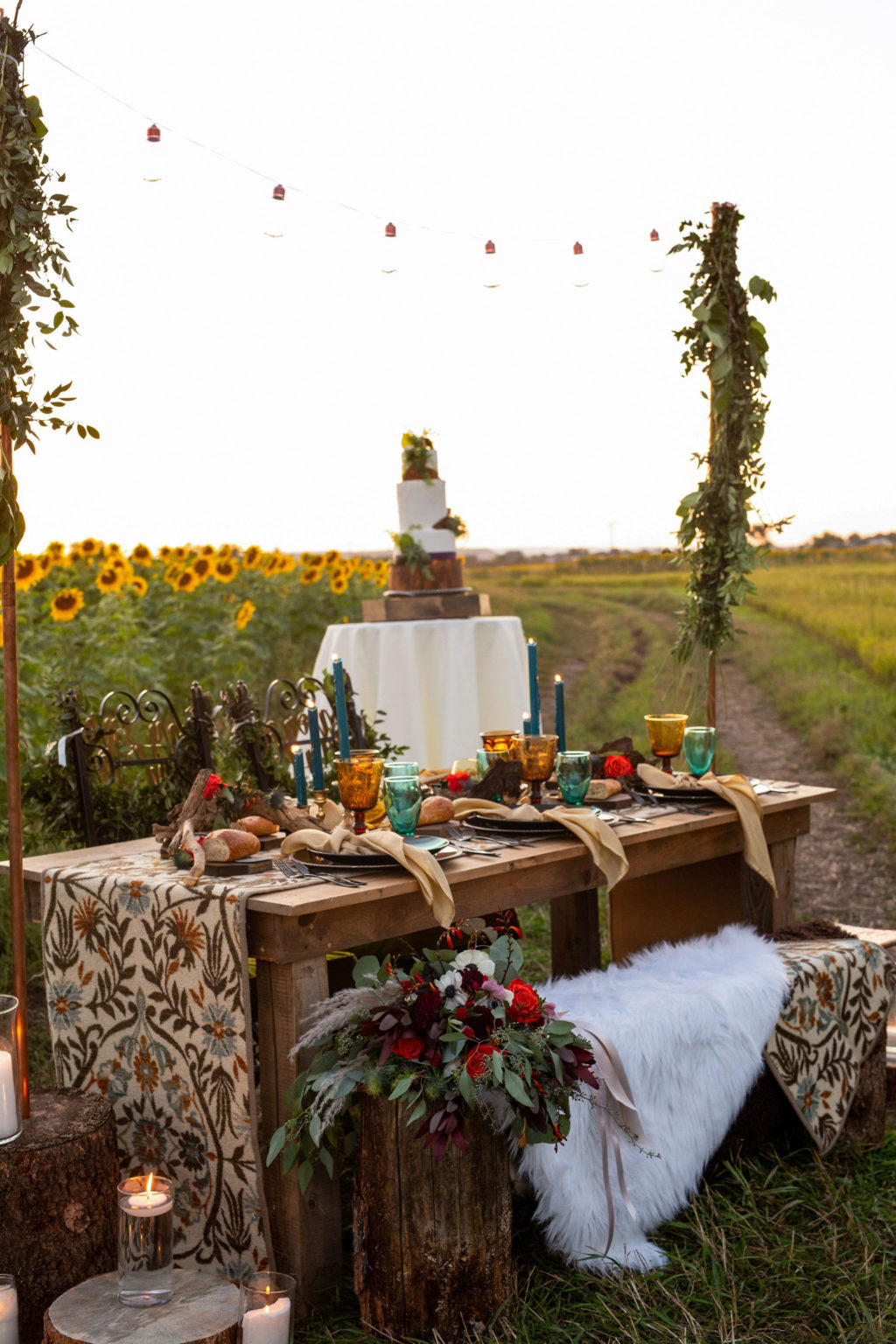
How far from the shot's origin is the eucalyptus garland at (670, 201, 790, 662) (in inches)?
135

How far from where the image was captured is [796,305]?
24.5ft

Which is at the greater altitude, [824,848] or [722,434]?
[722,434]

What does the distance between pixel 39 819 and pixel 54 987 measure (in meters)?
0.80

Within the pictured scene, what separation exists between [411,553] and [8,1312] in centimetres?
345

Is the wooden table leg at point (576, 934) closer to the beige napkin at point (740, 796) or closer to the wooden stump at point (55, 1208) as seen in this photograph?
the beige napkin at point (740, 796)

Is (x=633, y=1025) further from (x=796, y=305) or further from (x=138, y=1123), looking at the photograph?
(x=796, y=305)

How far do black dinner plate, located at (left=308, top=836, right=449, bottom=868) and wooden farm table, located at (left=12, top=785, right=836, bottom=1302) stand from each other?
1.2 inches

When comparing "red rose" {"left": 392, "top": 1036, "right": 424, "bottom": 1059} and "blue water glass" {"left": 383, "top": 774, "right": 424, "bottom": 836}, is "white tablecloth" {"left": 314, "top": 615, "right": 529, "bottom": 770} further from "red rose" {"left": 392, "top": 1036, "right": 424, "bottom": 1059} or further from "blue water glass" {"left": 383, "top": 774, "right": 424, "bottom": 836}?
"red rose" {"left": 392, "top": 1036, "right": 424, "bottom": 1059}

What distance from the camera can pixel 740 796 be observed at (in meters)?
3.01

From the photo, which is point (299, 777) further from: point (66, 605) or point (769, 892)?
point (66, 605)

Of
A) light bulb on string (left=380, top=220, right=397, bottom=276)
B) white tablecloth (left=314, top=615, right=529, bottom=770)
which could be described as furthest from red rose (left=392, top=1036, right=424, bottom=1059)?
white tablecloth (left=314, top=615, right=529, bottom=770)

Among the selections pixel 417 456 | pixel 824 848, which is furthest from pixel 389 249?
pixel 824 848

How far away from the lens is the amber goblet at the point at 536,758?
2.82 metres

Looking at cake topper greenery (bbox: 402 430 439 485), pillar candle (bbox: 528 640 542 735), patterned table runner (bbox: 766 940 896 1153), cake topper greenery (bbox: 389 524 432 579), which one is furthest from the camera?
cake topper greenery (bbox: 389 524 432 579)
